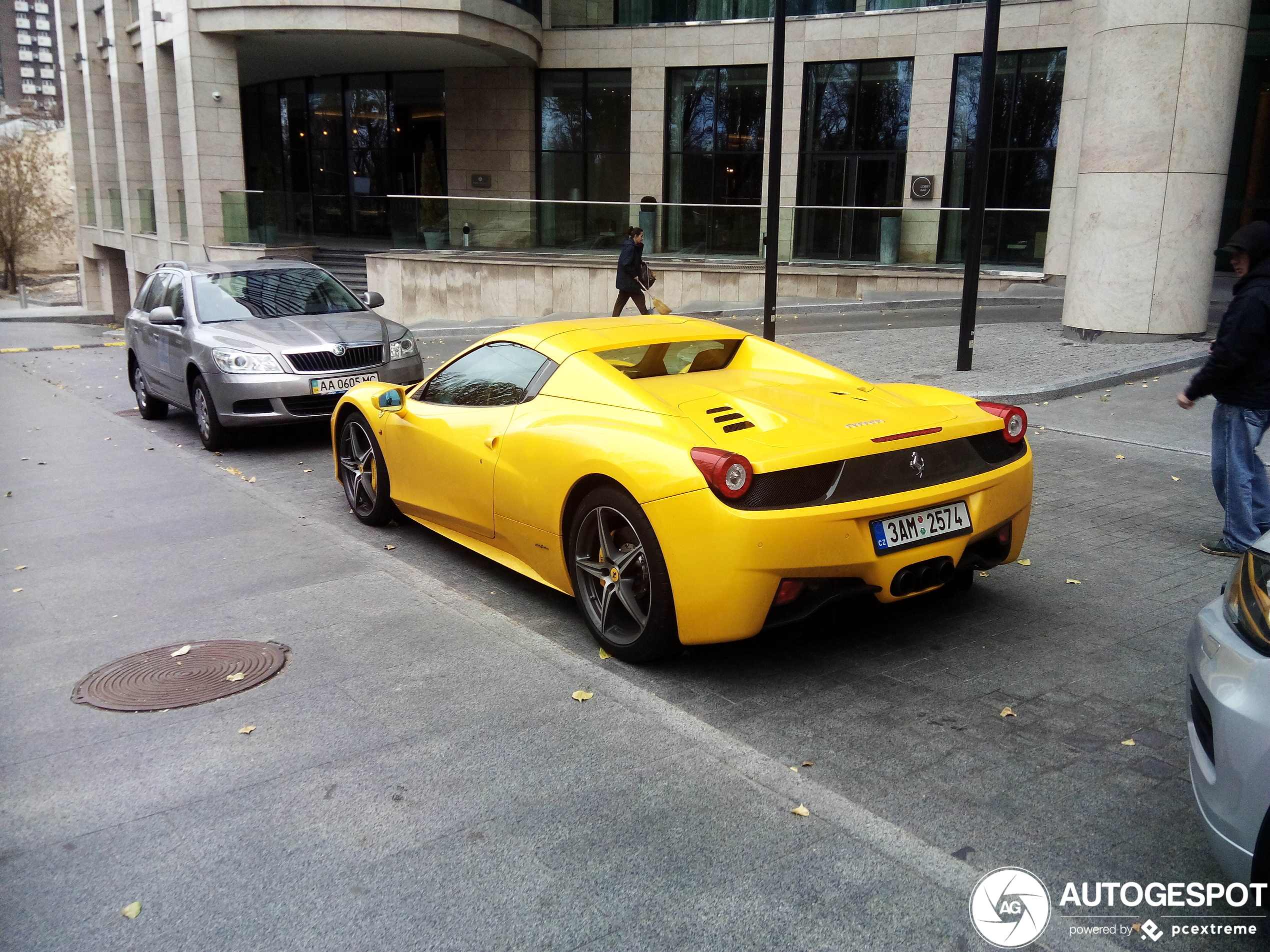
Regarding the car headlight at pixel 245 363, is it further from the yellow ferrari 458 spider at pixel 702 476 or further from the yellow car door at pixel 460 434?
the yellow ferrari 458 spider at pixel 702 476

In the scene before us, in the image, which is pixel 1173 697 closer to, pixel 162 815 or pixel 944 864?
pixel 944 864

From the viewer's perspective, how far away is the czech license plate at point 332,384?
9742 mm

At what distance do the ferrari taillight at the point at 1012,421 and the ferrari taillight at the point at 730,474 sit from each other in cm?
149

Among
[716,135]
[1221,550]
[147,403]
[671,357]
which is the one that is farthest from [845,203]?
[671,357]

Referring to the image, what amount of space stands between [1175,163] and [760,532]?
1224cm

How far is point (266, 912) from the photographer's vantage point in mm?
3029

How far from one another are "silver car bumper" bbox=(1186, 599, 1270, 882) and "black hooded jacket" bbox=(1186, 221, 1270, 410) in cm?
368

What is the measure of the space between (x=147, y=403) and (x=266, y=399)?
303 cm

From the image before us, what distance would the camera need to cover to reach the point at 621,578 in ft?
15.7

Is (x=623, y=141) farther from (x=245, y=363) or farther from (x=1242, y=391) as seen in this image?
(x=1242, y=391)

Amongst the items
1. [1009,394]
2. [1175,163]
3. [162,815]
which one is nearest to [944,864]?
[162,815]

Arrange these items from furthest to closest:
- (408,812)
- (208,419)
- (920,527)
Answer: (208,419)
(920,527)
(408,812)

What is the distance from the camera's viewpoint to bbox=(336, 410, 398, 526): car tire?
696 cm

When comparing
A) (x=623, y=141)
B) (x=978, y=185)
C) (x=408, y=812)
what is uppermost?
(x=623, y=141)
